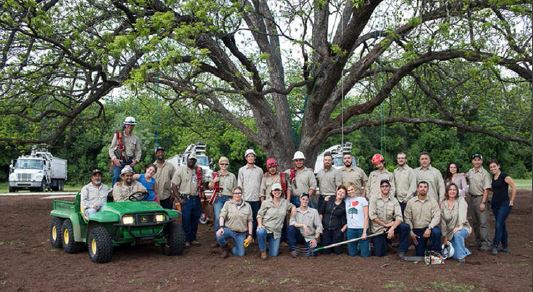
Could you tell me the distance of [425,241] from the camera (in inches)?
366

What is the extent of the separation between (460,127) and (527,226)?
10.6ft

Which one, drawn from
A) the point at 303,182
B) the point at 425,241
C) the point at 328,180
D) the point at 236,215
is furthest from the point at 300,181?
the point at 425,241

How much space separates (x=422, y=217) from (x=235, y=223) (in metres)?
3.10

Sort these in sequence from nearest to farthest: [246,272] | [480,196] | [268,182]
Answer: [246,272] < [480,196] < [268,182]

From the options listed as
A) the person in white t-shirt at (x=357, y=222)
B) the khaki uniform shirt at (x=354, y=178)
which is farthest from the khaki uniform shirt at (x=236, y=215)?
the khaki uniform shirt at (x=354, y=178)

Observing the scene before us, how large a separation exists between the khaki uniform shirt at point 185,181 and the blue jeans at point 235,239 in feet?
4.23

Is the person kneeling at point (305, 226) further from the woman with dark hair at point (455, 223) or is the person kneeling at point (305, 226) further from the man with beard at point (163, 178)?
the man with beard at point (163, 178)

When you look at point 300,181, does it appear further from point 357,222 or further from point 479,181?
point 479,181

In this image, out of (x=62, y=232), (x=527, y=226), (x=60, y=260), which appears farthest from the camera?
(x=527, y=226)

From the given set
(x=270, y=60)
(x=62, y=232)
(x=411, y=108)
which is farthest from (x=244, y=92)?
(x=411, y=108)

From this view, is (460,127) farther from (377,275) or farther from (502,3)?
(377,275)

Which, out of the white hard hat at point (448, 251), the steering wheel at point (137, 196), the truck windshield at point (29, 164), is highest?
the truck windshield at point (29, 164)

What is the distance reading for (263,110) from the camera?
13125mm

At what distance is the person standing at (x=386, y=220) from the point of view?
9258 millimetres
